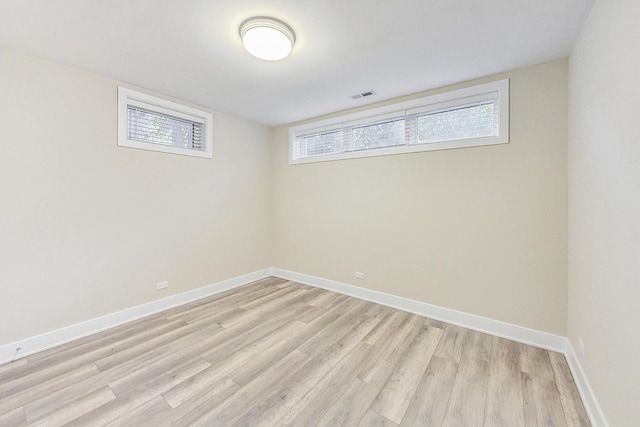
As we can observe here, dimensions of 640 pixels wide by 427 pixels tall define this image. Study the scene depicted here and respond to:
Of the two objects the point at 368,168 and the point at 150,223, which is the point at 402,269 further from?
the point at 150,223

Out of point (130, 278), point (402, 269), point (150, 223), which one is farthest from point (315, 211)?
point (130, 278)

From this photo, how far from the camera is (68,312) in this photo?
242cm

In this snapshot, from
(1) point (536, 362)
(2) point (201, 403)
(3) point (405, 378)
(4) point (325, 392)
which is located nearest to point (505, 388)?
(1) point (536, 362)

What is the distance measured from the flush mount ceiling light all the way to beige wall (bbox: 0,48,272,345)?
1834 millimetres

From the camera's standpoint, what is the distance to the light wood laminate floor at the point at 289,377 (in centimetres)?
156

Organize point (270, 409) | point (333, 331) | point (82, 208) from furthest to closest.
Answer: point (333, 331)
point (82, 208)
point (270, 409)

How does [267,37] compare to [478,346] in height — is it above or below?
above

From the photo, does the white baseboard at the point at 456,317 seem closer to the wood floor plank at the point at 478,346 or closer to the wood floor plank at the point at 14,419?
the wood floor plank at the point at 478,346

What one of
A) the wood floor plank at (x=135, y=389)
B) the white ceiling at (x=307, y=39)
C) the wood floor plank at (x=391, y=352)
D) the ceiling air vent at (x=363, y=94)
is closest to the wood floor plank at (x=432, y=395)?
the wood floor plank at (x=391, y=352)

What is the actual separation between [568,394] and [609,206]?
4.42ft

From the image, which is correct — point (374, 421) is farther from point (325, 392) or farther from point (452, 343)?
point (452, 343)

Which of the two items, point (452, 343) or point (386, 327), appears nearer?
point (452, 343)

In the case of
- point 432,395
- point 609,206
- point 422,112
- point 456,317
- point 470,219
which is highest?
point 422,112

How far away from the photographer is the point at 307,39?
2010 millimetres
